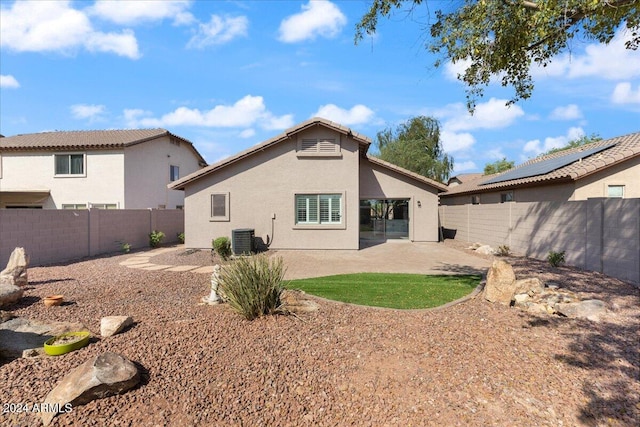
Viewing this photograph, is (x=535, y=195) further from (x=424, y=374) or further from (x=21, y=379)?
(x=21, y=379)

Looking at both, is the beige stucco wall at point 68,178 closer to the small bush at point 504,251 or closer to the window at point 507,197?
the small bush at point 504,251

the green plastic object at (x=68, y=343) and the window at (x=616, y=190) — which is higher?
the window at (x=616, y=190)

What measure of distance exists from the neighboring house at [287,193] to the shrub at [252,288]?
35.1ft

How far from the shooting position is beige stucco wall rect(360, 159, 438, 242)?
61.0ft

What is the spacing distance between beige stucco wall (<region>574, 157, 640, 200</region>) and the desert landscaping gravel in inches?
368

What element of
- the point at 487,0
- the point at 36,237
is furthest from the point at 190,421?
the point at 36,237

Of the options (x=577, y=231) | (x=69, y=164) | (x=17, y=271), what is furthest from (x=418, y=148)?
(x=17, y=271)

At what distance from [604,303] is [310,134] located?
13.0m

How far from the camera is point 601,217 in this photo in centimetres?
966

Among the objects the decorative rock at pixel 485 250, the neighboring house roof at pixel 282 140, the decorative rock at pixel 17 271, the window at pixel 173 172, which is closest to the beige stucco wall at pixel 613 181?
the decorative rock at pixel 485 250

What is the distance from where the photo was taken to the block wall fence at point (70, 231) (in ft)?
37.4

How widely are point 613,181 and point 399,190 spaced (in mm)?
8985

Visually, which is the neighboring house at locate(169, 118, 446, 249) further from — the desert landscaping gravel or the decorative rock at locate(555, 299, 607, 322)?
the decorative rock at locate(555, 299, 607, 322)

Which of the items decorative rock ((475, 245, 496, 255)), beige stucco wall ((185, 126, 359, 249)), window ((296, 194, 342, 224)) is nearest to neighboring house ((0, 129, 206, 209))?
beige stucco wall ((185, 126, 359, 249))
